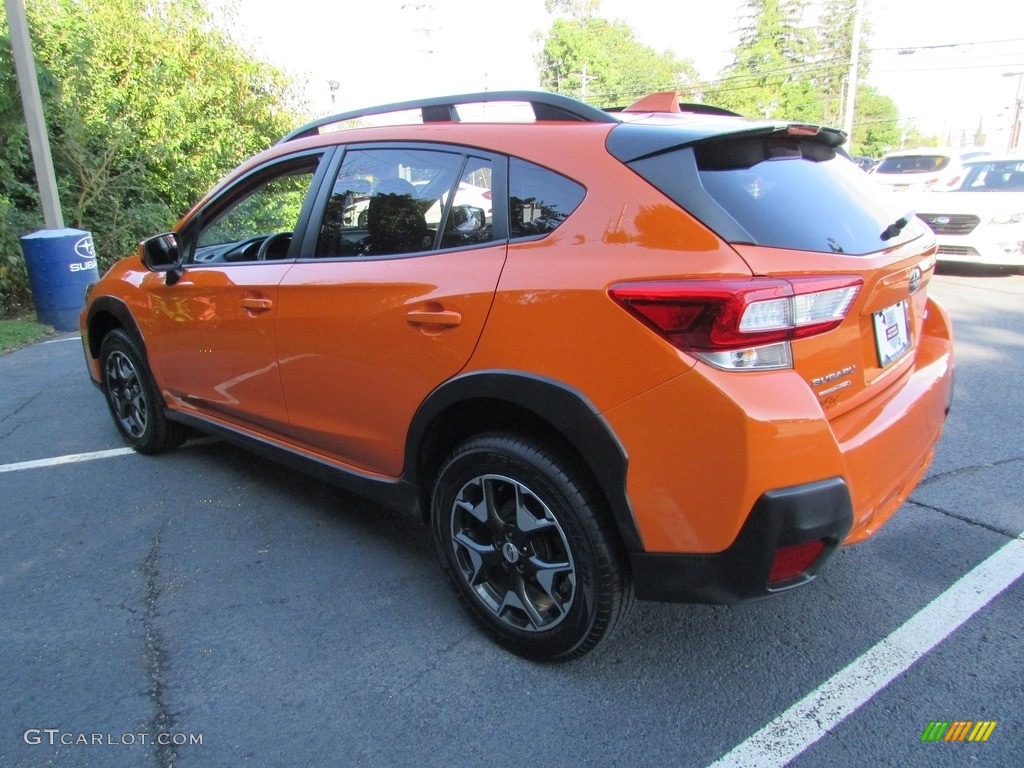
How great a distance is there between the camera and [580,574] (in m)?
2.31

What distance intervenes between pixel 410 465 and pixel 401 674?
0.70 meters

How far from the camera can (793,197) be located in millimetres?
2338

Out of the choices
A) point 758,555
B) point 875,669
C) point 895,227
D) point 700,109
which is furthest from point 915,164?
point 758,555

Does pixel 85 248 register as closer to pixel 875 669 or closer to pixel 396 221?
pixel 396 221

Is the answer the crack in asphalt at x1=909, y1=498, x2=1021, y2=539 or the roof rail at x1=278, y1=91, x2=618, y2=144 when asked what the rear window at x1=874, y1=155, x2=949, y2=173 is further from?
the roof rail at x1=278, y1=91, x2=618, y2=144

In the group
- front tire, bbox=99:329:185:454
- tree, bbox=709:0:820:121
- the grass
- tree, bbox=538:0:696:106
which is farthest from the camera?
tree, bbox=538:0:696:106

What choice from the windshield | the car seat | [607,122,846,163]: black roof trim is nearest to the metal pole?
the car seat

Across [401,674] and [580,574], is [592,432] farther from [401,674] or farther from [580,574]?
[401,674]

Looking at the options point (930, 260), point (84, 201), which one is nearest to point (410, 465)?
point (930, 260)

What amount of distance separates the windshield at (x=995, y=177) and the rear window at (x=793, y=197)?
33.7 ft

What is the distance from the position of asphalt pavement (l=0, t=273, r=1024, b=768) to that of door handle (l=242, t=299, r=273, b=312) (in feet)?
3.30

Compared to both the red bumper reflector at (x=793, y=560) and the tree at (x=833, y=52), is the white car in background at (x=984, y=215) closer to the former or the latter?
the red bumper reflector at (x=793, y=560)

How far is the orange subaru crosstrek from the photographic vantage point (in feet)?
6.57

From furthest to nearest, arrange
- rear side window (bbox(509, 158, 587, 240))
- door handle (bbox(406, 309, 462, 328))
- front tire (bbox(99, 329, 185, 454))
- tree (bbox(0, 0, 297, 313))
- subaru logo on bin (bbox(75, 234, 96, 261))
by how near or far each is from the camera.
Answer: tree (bbox(0, 0, 297, 313)) < subaru logo on bin (bbox(75, 234, 96, 261)) < front tire (bbox(99, 329, 185, 454)) < door handle (bbox(406, 309, 462, 328)) < rear side window (bbox(509, 158, 587, 240))
